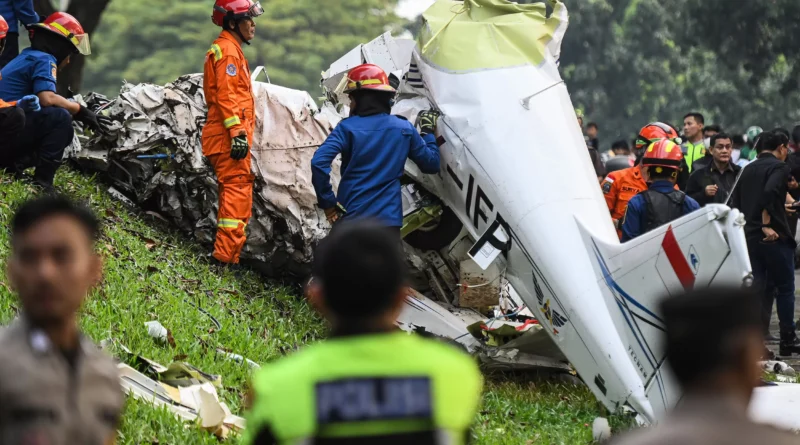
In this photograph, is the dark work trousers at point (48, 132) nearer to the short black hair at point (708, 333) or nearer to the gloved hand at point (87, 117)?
the gloved hand at point (87, 117)

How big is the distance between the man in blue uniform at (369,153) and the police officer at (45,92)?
2.27 m

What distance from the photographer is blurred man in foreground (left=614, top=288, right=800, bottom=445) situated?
2.47 m

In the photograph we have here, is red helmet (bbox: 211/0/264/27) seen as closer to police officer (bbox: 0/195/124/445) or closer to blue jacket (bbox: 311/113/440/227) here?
blue jacket (bbox: 311/113/440/227)

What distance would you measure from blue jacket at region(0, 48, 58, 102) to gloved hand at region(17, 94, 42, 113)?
0.19m

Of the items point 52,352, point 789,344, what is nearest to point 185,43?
point 789,344

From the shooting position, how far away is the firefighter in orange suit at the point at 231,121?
8.84 metres

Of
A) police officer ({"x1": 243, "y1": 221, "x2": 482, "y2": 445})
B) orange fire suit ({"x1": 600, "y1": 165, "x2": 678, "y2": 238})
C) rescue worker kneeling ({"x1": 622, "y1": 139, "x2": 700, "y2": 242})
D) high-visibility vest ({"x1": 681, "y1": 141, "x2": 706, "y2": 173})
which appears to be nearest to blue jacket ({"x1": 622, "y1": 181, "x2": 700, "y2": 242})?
rescue worker kneeling ({"x1": 622, "y1": 139, "x2": 700, "y2": 242})

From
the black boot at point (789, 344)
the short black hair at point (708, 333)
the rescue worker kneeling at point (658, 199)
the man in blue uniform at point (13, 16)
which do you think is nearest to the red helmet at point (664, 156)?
the rescue worker kneeling at point (658, 199)

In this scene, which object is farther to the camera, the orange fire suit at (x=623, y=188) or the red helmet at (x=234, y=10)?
the orange fire suit at (x=623, y=188)

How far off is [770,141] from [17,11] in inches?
277

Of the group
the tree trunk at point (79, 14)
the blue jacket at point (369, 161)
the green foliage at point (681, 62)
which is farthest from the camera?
the green foliage at point (681, 62)

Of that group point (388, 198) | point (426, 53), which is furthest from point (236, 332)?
point (426, 53)

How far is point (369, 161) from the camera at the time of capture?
815cm

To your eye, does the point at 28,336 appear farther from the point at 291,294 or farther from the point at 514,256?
the point at 291,294
